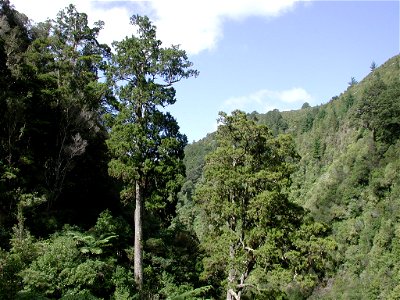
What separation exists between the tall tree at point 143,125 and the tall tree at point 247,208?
5.59 feet

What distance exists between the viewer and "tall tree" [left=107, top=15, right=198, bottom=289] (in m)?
17.1

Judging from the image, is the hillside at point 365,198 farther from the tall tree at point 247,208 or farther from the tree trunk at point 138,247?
the tree trunk at point 138,247

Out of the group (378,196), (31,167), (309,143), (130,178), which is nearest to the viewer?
(130,178)

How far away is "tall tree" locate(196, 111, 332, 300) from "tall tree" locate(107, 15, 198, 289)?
1704 millimetres

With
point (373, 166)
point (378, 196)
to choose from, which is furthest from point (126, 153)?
point (373, 166)

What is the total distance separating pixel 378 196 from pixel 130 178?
74.4 meters

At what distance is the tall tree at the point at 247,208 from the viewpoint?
15812 millimetres

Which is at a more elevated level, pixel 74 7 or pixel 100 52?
pixel 74 7

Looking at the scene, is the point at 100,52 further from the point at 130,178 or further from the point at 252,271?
the point at 252,271

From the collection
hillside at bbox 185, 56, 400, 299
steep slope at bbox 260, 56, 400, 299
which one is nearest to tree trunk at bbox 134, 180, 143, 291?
hillside at bbox 185, 56, 400, 299

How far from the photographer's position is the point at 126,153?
680 inches

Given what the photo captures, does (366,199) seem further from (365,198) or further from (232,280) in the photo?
(232,280)

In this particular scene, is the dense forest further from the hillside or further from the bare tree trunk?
the hillside

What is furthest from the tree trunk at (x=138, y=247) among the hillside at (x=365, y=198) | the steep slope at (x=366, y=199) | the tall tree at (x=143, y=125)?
the steep slope at (x=366, y=199)
